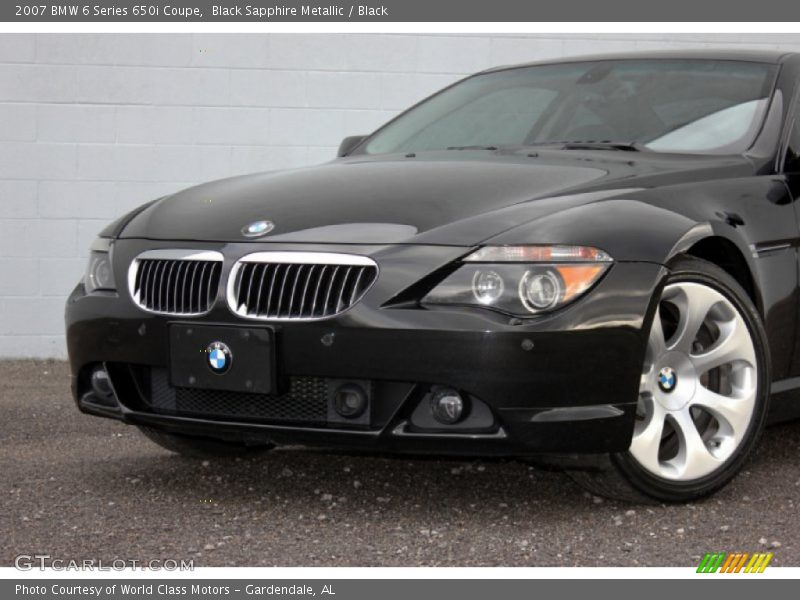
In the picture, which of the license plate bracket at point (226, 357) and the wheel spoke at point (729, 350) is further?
the wheel spoke at point (729, 350)

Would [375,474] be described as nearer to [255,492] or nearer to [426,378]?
[255,492]

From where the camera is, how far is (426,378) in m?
3.81

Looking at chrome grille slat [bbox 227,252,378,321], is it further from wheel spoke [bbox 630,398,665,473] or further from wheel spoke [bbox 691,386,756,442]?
wheel spoke [bbox 691,386,756,442]

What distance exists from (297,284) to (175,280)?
475 mm

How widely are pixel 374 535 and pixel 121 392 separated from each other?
1024 mm

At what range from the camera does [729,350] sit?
4.33m

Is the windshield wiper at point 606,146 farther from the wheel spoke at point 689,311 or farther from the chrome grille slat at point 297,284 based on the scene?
the chrome grille slat at point 297,284

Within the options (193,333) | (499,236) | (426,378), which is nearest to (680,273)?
(499,236)

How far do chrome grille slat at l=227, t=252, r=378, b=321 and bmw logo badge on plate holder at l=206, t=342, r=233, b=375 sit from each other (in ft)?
0.38

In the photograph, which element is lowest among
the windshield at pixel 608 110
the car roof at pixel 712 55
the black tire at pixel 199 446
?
the black tire at pixel 199 446

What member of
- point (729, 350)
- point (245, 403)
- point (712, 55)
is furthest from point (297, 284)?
point (712, 55)

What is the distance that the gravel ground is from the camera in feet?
12.3

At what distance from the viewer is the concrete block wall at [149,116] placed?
8.58 metres

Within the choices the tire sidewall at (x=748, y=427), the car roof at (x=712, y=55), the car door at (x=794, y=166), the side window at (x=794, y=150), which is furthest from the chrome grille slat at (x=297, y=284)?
the car roof at (x=712, y=55)
